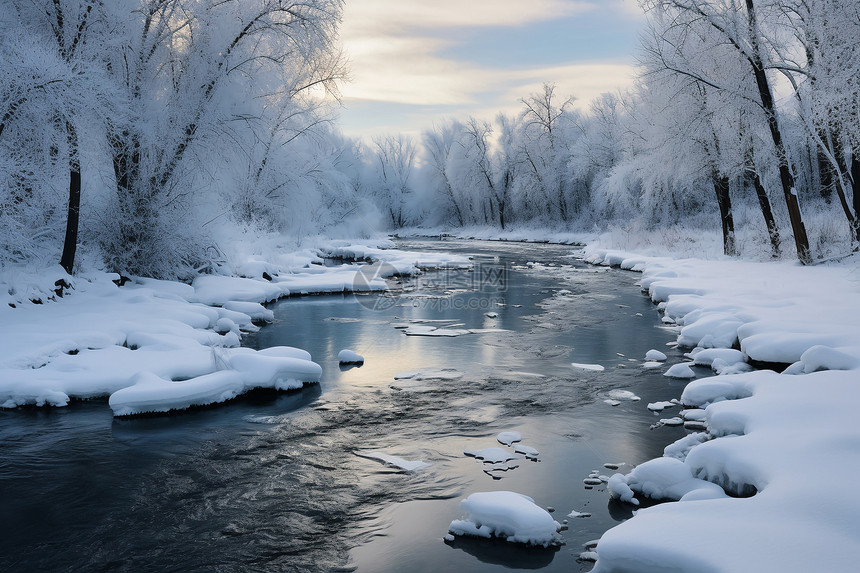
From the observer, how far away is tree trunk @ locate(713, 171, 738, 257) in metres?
20.0

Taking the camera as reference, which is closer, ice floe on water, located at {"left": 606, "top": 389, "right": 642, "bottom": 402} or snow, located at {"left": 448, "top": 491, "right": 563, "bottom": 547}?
snow, located at {"left": 448, "top": 491, "right": 563, "bottom": 547}

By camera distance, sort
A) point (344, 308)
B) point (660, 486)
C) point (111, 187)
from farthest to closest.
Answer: point (344, 308), point (111, 187), point (660, 486)

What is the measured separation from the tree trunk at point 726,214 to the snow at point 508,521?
17.7 meters

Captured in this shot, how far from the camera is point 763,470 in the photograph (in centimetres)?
455

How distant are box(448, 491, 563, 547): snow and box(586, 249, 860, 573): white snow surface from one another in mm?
605

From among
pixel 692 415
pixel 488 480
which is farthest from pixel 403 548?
pixel 692 415

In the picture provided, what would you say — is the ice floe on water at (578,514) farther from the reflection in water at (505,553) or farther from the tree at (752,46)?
the tree at (752,46)

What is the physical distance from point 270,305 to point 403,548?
12.4 m

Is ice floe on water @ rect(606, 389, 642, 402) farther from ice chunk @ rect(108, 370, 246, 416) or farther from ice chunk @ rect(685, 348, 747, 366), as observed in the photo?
ice chunk @ rect(108, 370, 246, 416)

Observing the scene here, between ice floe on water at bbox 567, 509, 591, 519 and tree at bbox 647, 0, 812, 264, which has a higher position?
tree at bbox 647, 0, 812, 264

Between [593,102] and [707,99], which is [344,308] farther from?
[593,102]

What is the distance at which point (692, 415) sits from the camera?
681 cm

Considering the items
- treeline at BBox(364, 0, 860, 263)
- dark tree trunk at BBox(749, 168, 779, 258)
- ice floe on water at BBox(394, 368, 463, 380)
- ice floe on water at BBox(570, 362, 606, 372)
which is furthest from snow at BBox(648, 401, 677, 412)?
dark tree trunk at BBox(749, 168, 779, 258)

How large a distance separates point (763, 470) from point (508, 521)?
6.32 feet
